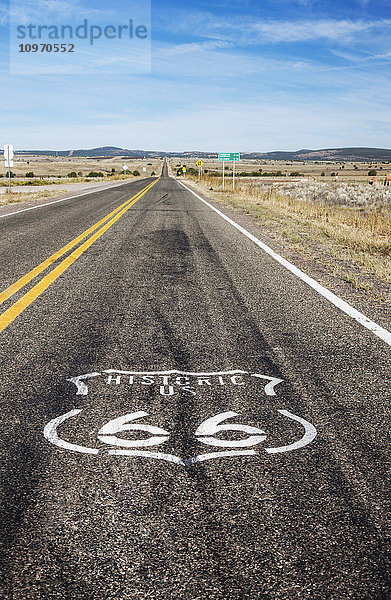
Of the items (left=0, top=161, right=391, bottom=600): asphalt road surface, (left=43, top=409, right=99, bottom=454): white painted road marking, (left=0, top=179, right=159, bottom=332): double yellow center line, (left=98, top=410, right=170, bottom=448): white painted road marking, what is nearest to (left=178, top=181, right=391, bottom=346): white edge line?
(left=0, top=161, right=391, bottom=600): asphalt road surface

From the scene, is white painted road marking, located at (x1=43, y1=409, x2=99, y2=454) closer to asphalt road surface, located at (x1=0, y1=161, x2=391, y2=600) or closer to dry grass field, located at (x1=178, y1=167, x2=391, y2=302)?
asphalt road surface, located at (x1=0, y1=161, x2=391, y2=600)

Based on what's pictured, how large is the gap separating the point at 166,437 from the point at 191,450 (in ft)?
0.60

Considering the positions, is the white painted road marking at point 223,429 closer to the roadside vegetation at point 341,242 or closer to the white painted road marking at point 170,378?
the white painted road marking at point 170,378

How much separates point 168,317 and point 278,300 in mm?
1481

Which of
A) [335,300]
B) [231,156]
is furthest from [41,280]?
[231,156]

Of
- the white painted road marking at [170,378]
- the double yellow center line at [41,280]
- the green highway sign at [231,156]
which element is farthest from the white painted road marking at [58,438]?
the green highway sign at [231,156]

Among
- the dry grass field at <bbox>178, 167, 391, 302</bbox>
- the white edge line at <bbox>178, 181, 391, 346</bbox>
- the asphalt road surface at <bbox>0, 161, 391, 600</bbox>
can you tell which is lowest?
the asphalt road surface at <bbox>0, 161, 391, 600</bbox>

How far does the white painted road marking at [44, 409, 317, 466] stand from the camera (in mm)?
2660

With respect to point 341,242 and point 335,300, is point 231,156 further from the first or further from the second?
point 335,300

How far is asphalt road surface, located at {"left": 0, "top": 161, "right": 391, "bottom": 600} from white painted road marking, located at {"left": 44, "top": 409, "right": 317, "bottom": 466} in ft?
0.04

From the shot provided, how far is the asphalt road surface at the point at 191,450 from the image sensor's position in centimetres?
188

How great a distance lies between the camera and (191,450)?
270cm

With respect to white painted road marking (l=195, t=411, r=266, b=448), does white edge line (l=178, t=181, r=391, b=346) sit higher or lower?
higher

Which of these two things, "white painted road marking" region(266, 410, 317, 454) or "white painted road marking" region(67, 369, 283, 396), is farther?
"white painted road marking" region(67, 369, 283, 396)
